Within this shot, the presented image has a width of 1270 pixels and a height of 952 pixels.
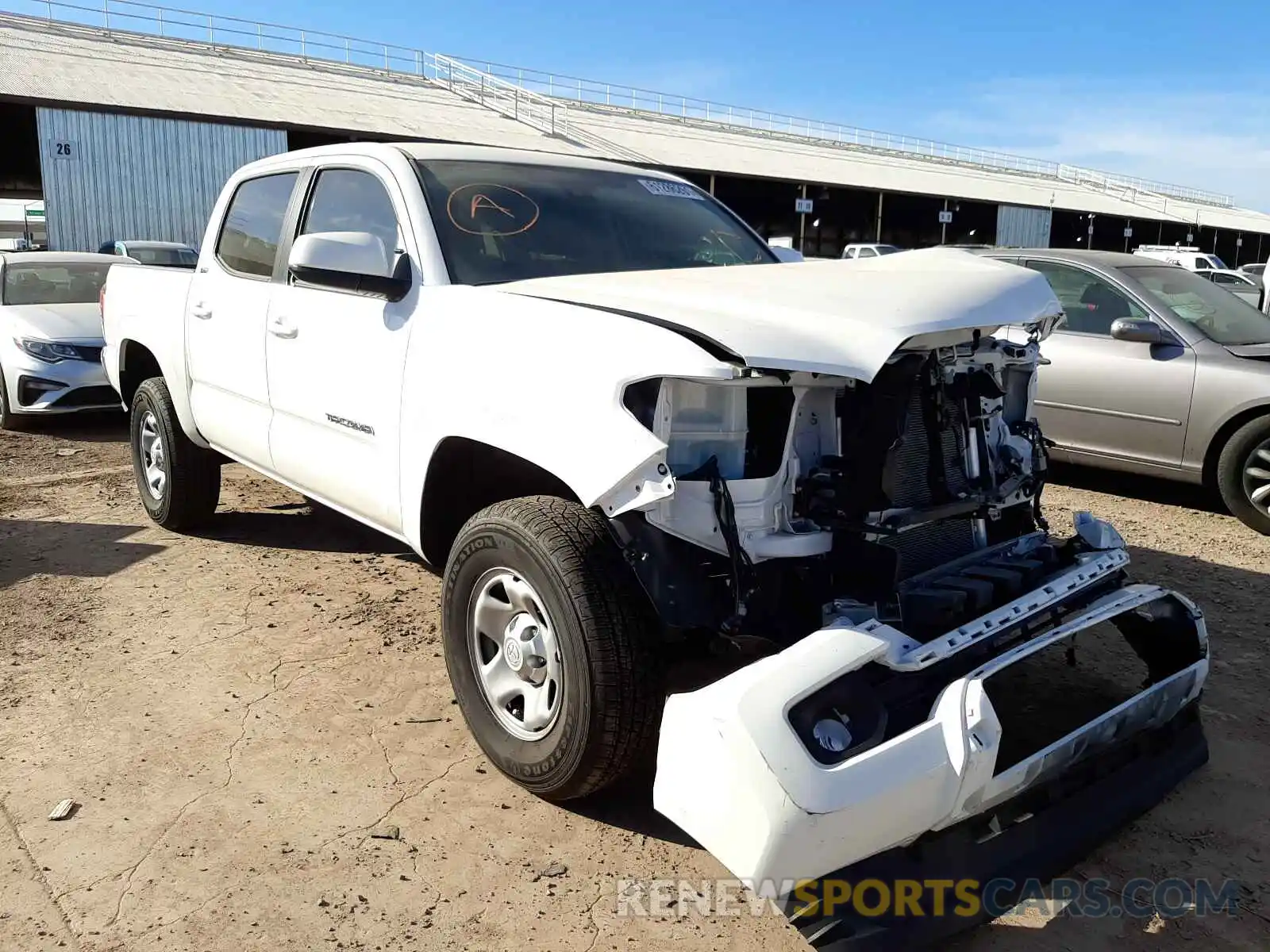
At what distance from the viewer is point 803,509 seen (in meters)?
2.71

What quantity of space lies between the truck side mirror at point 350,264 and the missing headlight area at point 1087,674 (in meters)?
2.33

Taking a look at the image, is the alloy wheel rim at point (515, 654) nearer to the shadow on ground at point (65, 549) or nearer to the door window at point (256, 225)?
the door window at point (256, 225)

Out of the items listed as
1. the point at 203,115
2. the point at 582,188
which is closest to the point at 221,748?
the point at 582,188

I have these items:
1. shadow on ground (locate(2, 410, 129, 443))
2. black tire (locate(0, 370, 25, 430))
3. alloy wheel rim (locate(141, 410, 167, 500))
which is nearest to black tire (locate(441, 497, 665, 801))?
alloy wheel rim (locate(141, 410, 167, 500))

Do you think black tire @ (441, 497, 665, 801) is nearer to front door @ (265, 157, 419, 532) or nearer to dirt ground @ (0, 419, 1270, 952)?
dirt ground @ (0, 419, 1270, 952)

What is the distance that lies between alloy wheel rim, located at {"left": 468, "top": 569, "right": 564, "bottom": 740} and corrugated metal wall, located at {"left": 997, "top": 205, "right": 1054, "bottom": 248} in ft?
143

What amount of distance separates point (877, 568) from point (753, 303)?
792 mm

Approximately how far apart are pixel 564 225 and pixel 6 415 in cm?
766

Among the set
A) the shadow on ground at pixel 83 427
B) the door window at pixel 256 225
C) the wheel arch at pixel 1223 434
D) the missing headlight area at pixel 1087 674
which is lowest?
the shadow on ground at pixel 83 427

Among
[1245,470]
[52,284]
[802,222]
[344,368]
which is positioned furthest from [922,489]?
[802,222]

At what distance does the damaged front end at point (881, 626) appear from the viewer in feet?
7.16

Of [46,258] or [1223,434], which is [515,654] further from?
[46,258]

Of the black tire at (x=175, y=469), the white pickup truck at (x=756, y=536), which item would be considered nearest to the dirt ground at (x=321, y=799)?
the white pickup truck at (x=756, y=536)

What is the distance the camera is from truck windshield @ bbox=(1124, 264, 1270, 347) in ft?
21.0
